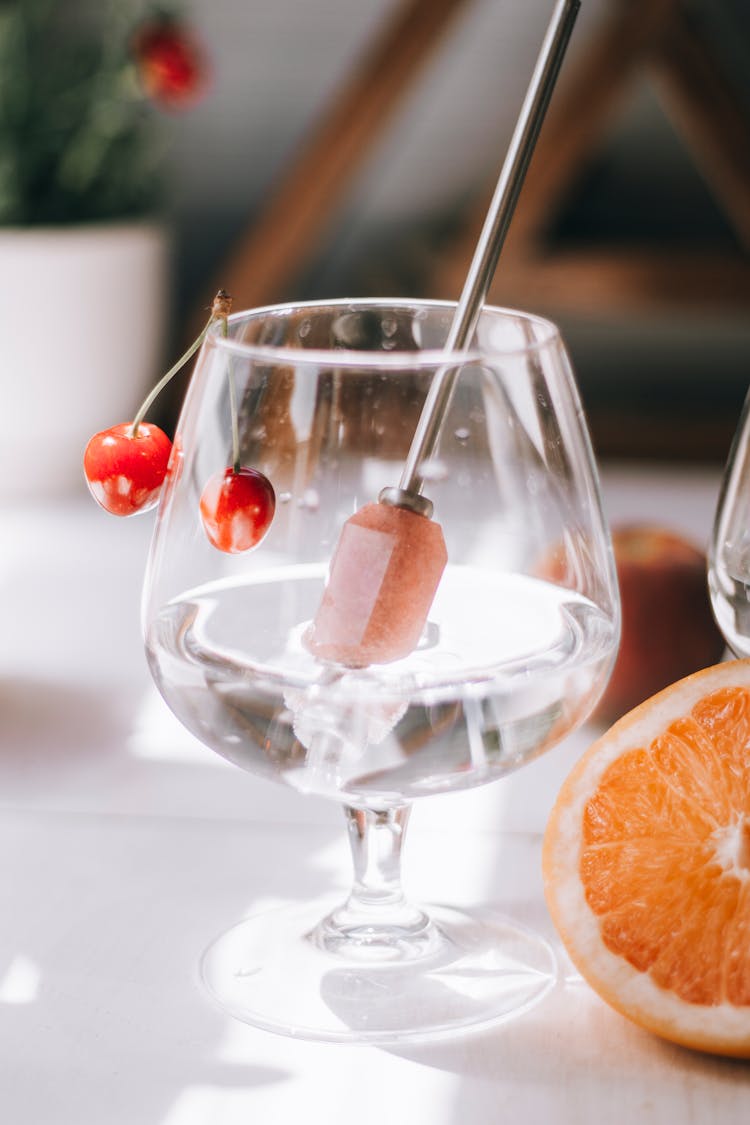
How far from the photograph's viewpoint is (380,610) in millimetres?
452

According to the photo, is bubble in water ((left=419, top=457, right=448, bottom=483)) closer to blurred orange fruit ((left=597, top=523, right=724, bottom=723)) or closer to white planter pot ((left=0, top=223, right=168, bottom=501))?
blurred orange fruit ((left=597, top=523, right=724, bottom=723))

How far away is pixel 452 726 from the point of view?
440 millimetres

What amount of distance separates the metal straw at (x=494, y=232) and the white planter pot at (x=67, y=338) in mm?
766

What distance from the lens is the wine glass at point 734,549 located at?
0.54 m

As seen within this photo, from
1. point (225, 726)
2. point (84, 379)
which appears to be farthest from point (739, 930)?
point (84, 379)

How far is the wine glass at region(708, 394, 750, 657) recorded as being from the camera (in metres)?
0.54

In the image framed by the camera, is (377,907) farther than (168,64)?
No

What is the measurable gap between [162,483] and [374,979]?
0.18 meters

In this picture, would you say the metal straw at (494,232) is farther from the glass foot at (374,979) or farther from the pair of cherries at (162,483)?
the glass foot at (374,979)

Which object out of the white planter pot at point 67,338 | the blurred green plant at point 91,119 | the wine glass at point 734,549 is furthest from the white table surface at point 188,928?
the blurred green plant at point 91,119

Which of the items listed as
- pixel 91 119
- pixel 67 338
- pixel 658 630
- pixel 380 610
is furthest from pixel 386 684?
pixel 91 119

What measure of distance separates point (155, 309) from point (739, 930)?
0.95 metres

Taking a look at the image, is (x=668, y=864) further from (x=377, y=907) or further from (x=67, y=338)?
(x=67, y=338)

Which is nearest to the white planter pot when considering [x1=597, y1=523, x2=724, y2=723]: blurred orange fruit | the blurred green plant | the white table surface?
the blurred green plant
